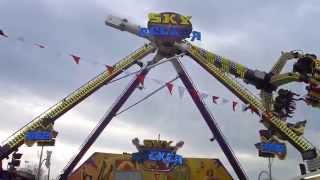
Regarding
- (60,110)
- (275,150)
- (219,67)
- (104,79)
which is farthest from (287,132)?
(60,110)

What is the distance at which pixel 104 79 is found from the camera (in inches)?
1911

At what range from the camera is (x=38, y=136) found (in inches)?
1789

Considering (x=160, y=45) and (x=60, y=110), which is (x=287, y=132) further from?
(x=60, y=110)

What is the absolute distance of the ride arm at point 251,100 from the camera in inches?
1833

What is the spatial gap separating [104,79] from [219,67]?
32.7ft

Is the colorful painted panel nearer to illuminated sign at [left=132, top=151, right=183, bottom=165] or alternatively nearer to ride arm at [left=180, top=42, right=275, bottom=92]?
illuminated sign at [left=132, top=151, right=183, bottom=165]

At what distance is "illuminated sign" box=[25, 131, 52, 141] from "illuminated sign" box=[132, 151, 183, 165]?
11038 millimetres

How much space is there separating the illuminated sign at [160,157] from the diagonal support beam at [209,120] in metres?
5.36

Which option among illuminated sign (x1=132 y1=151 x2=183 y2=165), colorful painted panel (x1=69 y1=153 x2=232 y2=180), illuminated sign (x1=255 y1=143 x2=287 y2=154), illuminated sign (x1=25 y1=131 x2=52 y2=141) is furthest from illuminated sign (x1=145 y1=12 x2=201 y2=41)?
colorful painted panel (x1=69 y1=153 x2=232 y2=180)

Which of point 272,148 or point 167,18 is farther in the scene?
point 167,18

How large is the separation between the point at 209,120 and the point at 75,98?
39.5ft

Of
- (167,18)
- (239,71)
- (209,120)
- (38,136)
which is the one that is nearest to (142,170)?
(209,120)

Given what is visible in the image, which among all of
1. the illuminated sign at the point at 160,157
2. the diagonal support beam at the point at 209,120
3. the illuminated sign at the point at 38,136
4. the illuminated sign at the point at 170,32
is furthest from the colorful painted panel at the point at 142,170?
the illuminated sign at the point at 170,32

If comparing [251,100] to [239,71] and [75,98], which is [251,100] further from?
[75,98]
